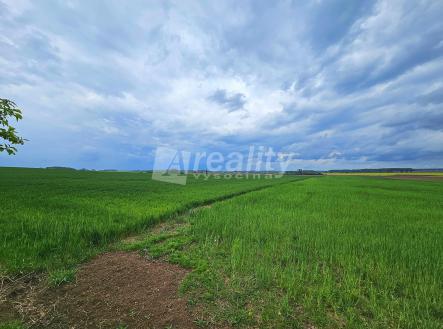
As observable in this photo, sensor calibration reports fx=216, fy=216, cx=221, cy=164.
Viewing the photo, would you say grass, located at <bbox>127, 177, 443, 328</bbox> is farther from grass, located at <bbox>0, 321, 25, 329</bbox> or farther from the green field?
grass, located at <bbox>0, 321, 25, 329</bbox>

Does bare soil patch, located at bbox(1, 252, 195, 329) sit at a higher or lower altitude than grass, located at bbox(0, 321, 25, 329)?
lower

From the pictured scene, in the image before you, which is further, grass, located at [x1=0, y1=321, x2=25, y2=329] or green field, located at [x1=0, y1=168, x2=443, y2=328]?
green field, located at [x1=0, y1=168, x2=443, y2=328]

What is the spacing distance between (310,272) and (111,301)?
4145 mm

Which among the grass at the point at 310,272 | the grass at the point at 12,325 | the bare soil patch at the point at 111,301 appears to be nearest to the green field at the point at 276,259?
the grass at the point at 310,272

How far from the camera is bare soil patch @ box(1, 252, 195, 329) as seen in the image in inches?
132

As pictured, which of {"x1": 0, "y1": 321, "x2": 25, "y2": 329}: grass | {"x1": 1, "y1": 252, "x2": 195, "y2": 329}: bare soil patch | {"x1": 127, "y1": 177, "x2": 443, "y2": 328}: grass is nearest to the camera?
{"x1": 0, "y1": 321, "x2": 25, "y2": 329}: grass

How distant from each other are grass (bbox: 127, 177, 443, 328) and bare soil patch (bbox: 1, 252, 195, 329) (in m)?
A: 0.46

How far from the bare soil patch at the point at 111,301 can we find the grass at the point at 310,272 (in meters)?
0.46

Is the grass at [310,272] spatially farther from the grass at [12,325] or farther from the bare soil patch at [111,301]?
the grass at [12,325]

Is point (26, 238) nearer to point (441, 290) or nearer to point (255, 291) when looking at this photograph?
point (255, 291)

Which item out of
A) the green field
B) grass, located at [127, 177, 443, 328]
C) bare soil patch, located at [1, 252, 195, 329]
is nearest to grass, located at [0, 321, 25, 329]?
bare soil patch, located at [1, 252, 195, 329]

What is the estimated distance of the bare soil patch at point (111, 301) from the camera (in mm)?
3357

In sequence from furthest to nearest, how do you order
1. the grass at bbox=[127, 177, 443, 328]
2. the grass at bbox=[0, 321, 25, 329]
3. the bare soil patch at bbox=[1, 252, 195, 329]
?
1. the grass at bbox=[127, 177, 443, 328]
2. the bare soil patch at bbox=[1, 252, 195, 329]
3. the grass at bbox=[0, 321, 25, 329]

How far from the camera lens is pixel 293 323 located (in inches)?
132
